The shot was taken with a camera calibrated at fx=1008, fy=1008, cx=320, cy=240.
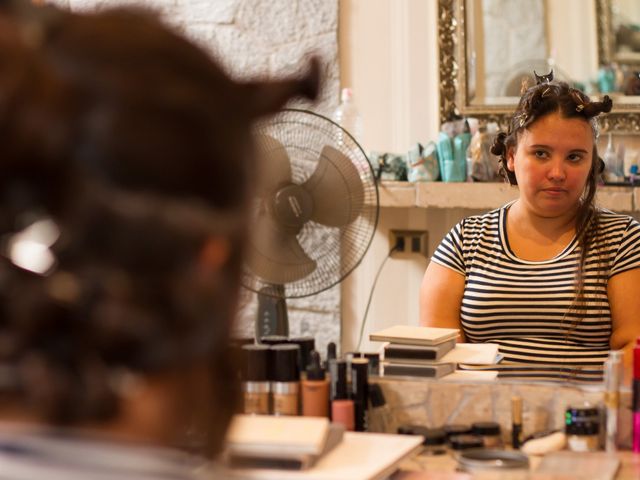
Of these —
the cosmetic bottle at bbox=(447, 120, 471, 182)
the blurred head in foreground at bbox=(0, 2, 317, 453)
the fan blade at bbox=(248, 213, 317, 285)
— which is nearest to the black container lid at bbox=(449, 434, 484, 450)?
the fan blade at bbox=(248, 213, 317, 285)

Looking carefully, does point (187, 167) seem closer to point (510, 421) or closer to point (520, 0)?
point (510, 421)

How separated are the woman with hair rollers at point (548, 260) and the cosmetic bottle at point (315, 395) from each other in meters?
0.53

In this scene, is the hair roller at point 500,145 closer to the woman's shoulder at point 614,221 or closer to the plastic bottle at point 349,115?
the woman's shoulder at point 614,221

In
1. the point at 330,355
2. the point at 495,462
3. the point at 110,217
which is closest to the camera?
the point at 110,217

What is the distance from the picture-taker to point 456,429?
161 cm

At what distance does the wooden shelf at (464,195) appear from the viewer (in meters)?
2.97

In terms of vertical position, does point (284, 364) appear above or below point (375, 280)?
below

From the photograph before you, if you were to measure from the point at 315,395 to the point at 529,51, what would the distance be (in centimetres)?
193

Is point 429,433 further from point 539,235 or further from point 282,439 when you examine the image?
point 539,235

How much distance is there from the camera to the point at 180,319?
51 centimetres

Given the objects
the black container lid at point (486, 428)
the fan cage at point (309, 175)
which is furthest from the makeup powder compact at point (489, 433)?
the fan cage at point (309, 175)

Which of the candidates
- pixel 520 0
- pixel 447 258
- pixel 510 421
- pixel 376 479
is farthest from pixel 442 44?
pixel 376 479

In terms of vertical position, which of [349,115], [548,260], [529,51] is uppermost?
[529,51]

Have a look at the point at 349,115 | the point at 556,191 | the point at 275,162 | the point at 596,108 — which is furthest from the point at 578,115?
the point at 349,115
